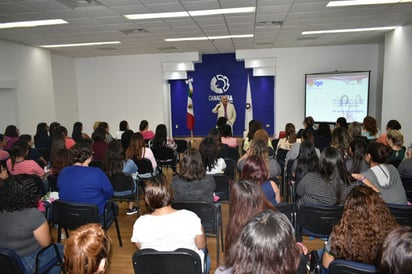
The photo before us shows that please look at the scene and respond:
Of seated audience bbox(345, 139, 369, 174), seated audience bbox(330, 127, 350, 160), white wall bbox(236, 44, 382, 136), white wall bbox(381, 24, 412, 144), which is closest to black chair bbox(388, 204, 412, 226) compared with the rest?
seated audience bbox(345, 139, 369, 174)

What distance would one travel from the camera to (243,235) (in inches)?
49.5

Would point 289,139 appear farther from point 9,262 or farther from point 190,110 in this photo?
point 190,110

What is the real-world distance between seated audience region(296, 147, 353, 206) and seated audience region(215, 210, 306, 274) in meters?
2.11

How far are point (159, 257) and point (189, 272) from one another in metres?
0.23

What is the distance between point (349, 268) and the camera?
1762 mm

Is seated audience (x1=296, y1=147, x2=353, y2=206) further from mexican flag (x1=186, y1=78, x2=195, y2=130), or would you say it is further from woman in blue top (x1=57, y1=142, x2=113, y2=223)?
mexican flag (x1=186, y1=78, x2=195, y2=130)

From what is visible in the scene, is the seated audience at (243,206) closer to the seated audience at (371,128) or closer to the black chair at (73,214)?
A: the black chair at (73,214)

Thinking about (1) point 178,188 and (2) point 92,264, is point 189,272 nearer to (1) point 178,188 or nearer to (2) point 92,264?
(2) point 92,264

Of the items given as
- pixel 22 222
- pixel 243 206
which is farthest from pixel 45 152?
pixel 243 206

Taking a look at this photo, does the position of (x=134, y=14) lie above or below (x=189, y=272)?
above

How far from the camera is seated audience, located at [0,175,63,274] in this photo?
2375mm

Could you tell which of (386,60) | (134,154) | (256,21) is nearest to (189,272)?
(134,154)

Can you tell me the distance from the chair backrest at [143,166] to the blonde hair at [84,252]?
3.66m

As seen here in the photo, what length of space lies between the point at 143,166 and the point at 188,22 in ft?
10.4
